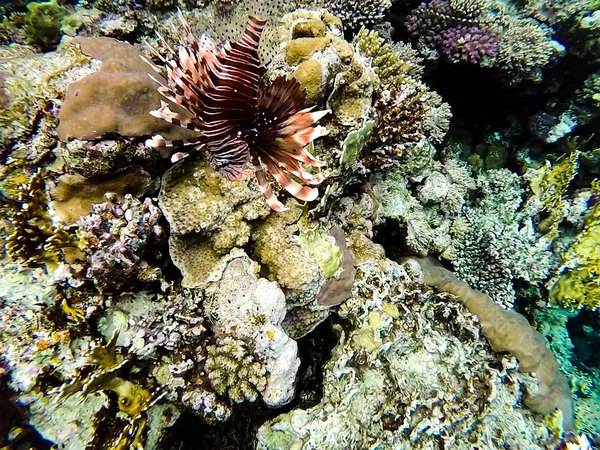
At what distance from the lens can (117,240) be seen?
7.37ft

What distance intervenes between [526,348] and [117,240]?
130 inches

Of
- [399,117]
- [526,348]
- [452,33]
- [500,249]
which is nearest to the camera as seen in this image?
[526,348]

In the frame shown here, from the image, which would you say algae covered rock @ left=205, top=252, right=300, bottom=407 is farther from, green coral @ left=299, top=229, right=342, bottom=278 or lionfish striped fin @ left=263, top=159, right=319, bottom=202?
lionfish striped fin @ left=263, top=159, right=319, bottom=202

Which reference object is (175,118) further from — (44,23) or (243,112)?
(44,23)

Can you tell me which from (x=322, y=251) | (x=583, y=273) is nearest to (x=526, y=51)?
(x=583, y=273)

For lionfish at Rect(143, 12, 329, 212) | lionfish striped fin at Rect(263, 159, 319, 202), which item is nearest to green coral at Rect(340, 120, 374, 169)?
lionfish at Rect(143, 12, 329, 212)

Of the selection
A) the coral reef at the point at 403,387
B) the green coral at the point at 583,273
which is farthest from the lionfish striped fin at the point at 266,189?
the green coral at the point at 583,273

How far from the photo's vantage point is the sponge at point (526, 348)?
291 centimetres

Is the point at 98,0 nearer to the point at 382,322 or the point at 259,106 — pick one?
the point at 259,106

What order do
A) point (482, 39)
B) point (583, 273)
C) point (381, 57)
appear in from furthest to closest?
point (482, 39) < point (583, 273) < point (381, 57)

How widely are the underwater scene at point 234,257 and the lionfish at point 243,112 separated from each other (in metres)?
0.01

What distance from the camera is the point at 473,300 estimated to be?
130 inches

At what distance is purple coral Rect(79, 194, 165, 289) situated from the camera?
7.22 ft

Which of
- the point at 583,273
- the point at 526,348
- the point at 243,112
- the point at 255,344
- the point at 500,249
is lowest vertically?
the point at 255,344
